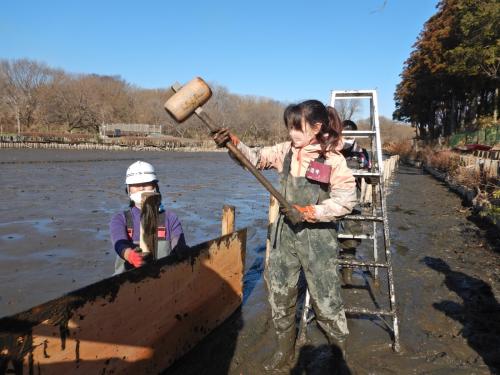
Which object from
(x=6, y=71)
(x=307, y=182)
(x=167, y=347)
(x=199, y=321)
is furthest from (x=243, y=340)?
(x=6, y=71)

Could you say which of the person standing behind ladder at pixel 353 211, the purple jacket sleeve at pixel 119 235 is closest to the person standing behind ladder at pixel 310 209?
the purple jacket sleeve at pixel 119 235

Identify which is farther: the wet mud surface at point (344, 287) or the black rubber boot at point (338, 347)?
the wet mud surface at point (344, 287)

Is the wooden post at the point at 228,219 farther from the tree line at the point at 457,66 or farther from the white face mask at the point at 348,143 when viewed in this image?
the tree line at the point at 457,66

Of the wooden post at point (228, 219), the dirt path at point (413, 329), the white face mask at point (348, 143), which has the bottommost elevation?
the dirt path at point (413, 329)

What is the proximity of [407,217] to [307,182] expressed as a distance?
10.5m

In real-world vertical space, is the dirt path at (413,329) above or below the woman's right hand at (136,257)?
below

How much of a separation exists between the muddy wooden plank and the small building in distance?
248 feet

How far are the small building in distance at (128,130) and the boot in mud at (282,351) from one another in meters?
76.4

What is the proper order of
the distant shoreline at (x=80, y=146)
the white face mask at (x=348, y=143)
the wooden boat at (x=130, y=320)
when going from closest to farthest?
1. the wooden boat at (x=130, y=320)
2. the white face mask at (x=348, y=143)
3. the distant shoreline at (x=80, y=146)

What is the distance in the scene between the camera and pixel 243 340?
14.4 ft

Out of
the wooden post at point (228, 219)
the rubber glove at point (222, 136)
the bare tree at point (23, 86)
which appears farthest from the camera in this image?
the bare tree at point (23, 86)

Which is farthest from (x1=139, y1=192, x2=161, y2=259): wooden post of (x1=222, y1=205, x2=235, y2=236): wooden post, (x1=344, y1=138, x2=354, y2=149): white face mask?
(x1=344, y1=138, x2=354, y2=149): white face mask

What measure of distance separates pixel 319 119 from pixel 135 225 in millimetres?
1767

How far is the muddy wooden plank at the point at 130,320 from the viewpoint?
2266mm
